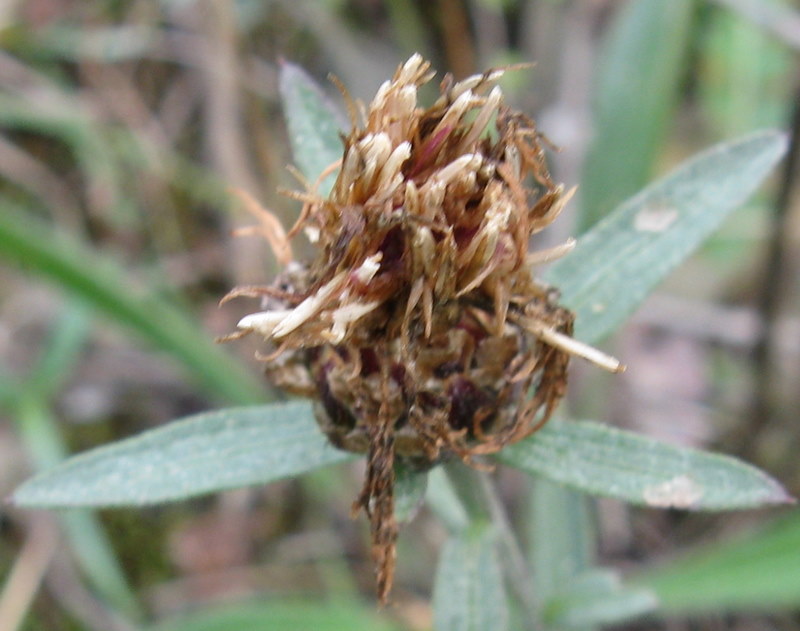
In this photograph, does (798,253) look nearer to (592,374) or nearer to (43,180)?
(592,374)

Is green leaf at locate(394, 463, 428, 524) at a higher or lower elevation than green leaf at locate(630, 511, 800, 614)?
higher

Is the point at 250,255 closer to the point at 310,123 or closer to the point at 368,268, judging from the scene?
the point at 310,123

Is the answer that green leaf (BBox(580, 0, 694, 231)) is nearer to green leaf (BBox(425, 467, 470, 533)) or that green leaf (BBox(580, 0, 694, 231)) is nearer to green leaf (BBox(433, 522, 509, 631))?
green leaf (BBox(425, 467, 470, 533))

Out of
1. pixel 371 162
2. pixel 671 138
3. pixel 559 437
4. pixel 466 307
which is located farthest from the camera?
pixel 671 138

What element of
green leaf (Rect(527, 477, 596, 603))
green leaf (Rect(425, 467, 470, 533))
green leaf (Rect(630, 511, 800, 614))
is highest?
green leaf (Rect(425, 467, 470, 533))

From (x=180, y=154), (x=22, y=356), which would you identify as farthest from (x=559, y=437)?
(x=180, y=154)

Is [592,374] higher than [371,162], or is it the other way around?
[371,162]

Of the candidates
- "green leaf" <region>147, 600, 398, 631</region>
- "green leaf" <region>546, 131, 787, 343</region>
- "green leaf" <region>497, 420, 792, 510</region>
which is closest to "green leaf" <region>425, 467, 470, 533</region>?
"green leaf" <region>497, 420, 792, 510</region>
